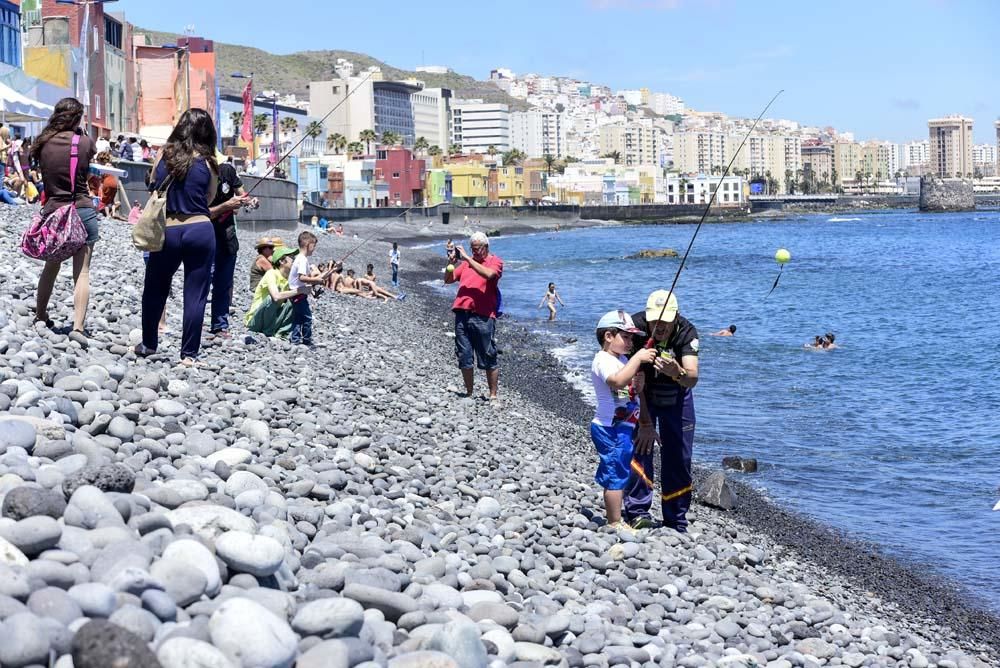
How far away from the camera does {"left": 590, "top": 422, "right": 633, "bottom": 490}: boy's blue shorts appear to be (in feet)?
19.8

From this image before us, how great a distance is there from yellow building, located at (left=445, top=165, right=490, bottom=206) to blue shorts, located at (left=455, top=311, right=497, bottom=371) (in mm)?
114714

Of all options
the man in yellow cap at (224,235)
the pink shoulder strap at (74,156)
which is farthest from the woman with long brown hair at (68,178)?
the man in yellow cap at (224,235)

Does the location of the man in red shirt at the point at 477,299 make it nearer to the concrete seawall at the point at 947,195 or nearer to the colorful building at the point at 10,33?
the colorful building at the point at 10,33

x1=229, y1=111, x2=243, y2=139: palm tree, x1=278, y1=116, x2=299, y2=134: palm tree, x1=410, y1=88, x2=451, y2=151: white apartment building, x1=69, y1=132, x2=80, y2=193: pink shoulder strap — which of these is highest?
x1=410, y1=88, x2=451, y2=151: white apartment building

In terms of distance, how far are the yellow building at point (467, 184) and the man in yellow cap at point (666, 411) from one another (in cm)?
11795

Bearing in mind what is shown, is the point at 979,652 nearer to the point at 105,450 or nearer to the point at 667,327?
the point at 667,327

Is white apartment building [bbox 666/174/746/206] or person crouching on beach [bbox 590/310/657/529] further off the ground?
white apartment building [bbox 666/174/746/206]

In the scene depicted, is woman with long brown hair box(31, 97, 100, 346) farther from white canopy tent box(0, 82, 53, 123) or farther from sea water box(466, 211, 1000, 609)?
white canopy tent box(0, 82, 53, 123)

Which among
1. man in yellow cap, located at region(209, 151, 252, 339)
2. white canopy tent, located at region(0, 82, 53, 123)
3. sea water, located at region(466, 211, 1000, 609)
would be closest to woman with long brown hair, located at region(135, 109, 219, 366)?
man in yellow cap, located at region(209, 151, 252, 339)

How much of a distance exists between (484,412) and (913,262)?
53.7m

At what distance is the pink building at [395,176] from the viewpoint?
4173 inches

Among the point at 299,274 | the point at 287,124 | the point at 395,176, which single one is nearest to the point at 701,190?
the point at 395,176

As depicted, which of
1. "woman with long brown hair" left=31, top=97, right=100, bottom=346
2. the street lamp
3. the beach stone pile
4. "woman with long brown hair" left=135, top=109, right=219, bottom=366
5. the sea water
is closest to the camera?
the beach stone pile

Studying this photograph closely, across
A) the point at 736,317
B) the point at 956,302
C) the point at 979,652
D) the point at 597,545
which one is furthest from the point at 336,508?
the point at 956,302
